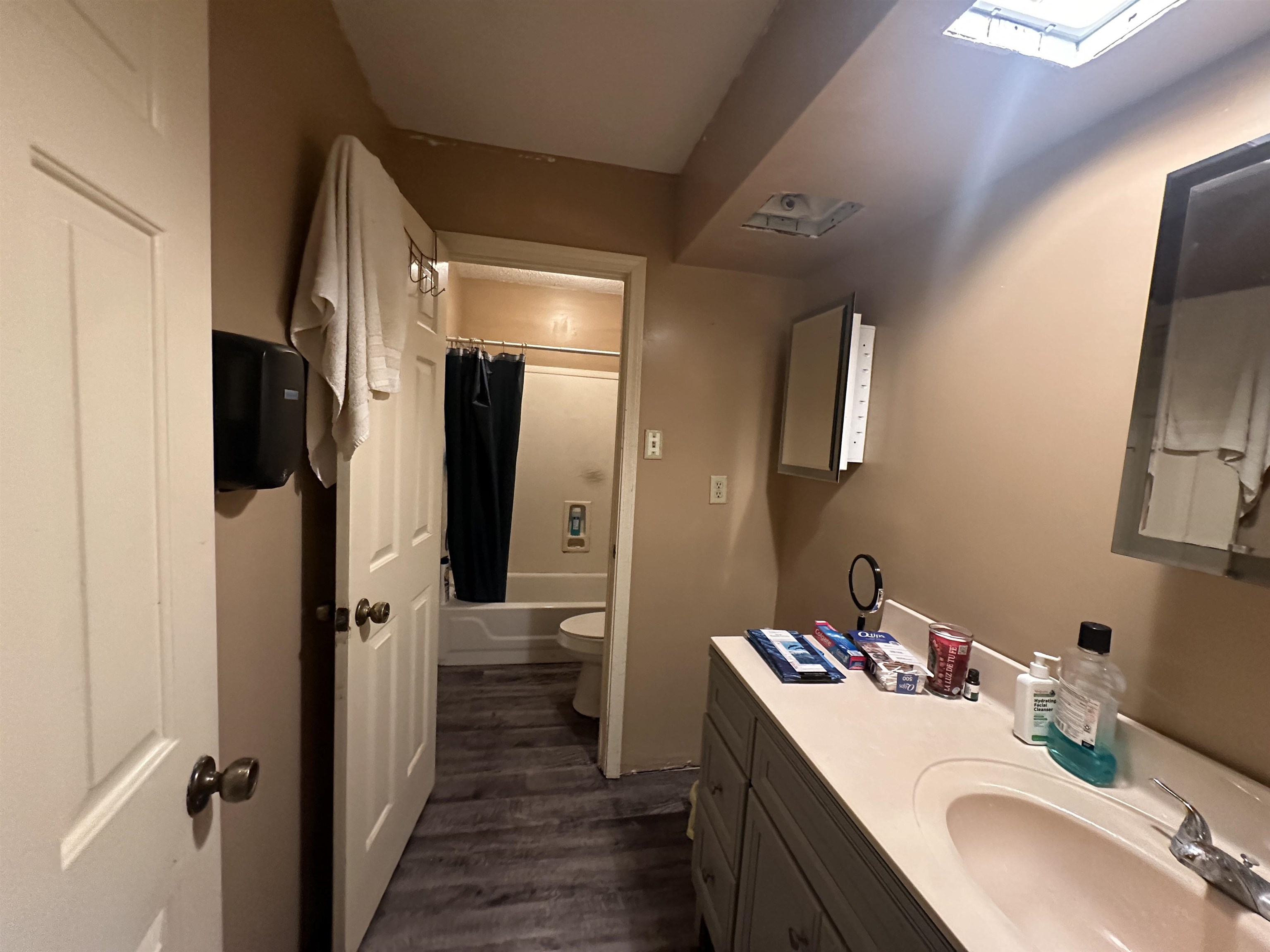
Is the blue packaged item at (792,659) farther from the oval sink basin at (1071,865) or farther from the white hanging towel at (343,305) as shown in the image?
the white hanging towel at (343,305)

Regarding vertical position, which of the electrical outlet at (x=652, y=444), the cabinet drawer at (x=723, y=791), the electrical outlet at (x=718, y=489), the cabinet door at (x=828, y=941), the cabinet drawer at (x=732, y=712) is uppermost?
the electrical outlet at (x=652, y=444)

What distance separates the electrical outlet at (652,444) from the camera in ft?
6.29

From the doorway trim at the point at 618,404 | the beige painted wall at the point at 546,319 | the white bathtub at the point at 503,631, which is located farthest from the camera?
the beige painted wall at the point at 546,319

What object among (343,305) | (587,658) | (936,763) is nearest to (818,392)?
(936,763)

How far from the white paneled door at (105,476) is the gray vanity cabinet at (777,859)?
86cm

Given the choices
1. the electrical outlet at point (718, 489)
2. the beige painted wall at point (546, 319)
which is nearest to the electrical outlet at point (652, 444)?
the electrical outlet at point (718, 489)

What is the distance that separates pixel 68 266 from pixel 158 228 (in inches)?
5.6

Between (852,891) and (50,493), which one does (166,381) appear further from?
(852,891)

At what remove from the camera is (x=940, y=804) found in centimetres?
77

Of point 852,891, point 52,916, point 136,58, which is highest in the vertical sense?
point 136,58

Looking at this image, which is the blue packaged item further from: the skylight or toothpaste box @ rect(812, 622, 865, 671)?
the skylight

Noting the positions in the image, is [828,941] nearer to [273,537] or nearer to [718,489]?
[273,537]

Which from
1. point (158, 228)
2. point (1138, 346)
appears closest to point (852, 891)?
point (1138, 346)

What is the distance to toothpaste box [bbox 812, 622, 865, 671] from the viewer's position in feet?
3.95
